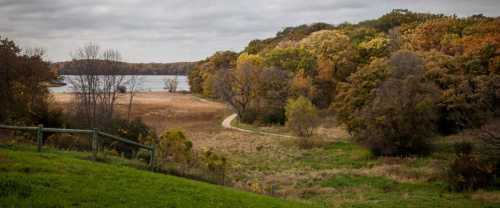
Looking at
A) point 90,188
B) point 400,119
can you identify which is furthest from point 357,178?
point 90,188

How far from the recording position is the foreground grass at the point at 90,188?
33.1ft

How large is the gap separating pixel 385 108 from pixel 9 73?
27.9m

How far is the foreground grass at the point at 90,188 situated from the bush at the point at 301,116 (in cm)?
3632

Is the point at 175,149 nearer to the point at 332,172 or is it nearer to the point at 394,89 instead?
the point at 332,172

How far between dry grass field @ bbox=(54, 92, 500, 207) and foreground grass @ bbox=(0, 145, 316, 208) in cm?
645

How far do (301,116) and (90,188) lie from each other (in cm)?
4102

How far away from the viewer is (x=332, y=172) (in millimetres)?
34281

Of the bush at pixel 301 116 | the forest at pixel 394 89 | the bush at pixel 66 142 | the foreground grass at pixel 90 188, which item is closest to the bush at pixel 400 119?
the forest at pixel 394 89

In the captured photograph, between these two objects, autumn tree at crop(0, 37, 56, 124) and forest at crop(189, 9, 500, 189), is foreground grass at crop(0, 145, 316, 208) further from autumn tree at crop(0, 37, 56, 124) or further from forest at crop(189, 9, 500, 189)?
forest at crop(189, 9, 500, 189)

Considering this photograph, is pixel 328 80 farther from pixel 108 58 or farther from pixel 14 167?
pixel 14 167

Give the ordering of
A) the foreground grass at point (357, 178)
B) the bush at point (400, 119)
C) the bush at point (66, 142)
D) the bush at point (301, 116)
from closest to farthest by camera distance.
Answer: the bush at point (66, 142) < the foreground grass at point (357, 178) < the bush at point (400, 119) < the bush at point (301, 116)

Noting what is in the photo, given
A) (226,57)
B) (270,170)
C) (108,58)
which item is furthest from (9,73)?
(226,57)

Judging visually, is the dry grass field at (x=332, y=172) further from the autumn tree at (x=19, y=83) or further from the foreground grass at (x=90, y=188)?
the autumn tree at (x=19, y=83)

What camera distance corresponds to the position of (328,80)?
6981cm
